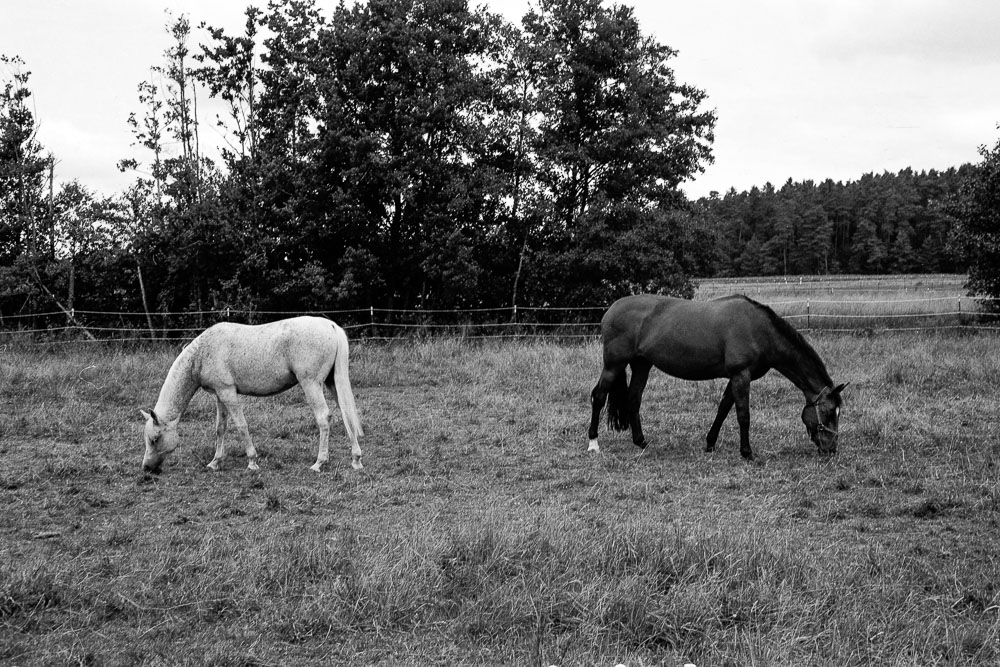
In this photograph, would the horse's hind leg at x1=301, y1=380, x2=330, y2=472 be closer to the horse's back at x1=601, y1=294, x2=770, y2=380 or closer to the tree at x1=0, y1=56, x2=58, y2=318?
the horse's back at x1=601, y1=294, x2=770, y2=380

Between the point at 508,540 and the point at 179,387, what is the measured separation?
180 inches

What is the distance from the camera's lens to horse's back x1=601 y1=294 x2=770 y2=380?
8.56 m

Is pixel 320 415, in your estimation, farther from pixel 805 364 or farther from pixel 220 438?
pixel 805 364

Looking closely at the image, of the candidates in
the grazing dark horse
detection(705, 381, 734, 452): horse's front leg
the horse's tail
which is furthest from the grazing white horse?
detection(705, 381, 734, 452): horse's front leg

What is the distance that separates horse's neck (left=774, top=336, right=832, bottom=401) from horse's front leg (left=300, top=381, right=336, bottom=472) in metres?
4.56

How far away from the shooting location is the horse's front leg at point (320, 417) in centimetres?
793

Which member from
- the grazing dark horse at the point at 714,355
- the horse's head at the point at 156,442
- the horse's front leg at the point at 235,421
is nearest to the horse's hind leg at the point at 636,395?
the grazing dark horse at the point at 714,355

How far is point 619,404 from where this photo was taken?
9219 millimetres

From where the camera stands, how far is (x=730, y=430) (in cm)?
967

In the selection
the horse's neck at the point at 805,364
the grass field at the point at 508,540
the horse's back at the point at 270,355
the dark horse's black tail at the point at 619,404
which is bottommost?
the grass field at the point at 508,540

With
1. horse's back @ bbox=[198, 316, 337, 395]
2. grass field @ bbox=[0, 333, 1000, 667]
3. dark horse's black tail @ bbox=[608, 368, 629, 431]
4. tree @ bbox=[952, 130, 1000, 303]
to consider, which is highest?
tree @ bbox=[952, 130, 1000, 303]

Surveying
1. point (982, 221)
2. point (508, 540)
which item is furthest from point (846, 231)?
point (508, 540)

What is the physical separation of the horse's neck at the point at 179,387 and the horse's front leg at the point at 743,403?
5572 millimetres

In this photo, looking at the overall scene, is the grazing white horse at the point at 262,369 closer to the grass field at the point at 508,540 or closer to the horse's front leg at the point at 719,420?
the grass field at the point at 508,540
